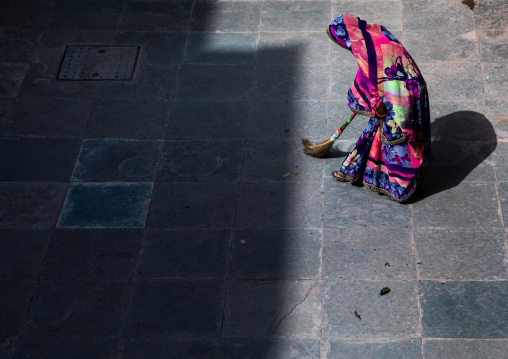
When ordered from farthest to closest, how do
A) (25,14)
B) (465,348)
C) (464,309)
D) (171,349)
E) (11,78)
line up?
(25,14) < (11,78) < (464,309) < (171,349) < (465,348)

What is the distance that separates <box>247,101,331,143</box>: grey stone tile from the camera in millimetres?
7746

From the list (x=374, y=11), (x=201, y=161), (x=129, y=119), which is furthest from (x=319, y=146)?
(x=374, y=11)

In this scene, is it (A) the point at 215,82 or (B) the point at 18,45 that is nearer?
(A) the point at 215,82

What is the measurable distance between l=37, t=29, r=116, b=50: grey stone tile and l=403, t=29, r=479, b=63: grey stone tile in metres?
3.83

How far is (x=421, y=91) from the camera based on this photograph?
6.35 meters

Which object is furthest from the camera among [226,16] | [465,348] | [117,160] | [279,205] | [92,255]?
[226,16]

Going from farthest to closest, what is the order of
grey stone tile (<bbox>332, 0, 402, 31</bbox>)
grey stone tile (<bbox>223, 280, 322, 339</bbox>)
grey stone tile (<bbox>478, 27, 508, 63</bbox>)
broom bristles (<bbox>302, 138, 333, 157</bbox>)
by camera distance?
grey stone tile (<bbox>332, 0, 402, 31</bbox>)
grey stone tile (<bbox>478, 27, 508, 63</bbox>)
broom bristles (<bbox>302, 138, 333, 157</bbox>)
grey stone tile (<bbox>223, 280, 322, 339</bbox>)

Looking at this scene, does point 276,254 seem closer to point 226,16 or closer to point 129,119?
point 129,119

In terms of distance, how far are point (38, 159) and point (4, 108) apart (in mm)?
1053

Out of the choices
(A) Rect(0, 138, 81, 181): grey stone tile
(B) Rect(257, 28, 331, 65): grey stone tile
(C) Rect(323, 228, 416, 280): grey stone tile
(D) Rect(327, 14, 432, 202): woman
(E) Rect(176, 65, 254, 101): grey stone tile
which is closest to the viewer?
(D) Rect(327, 14, 432, 202): woman

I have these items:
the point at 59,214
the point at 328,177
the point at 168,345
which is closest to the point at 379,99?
the point at 328,177

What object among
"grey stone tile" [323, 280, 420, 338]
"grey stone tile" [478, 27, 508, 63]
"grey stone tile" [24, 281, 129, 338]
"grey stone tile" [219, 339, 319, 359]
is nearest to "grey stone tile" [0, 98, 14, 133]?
"grey stone tile" [24, 281, 129, 338]

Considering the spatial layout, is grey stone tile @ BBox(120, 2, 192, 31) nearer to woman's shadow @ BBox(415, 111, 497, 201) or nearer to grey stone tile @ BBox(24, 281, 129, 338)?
woman's shadow @ BBox(415, 111, 497, 201)

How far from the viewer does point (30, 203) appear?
7.13 metres
